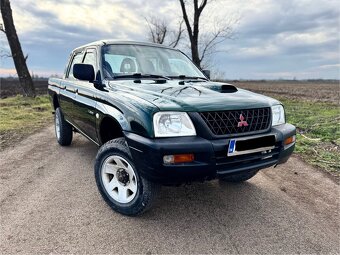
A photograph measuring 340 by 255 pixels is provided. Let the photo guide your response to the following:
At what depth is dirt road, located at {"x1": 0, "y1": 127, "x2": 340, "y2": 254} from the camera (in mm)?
2693

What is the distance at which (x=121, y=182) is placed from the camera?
127 inches

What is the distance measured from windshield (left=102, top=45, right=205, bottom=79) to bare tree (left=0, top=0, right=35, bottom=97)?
11.8m

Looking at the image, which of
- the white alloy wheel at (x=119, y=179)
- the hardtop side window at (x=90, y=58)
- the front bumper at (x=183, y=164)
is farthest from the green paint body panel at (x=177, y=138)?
the hardtop side window at (x=90, y=58)

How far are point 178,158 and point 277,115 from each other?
1.38 m

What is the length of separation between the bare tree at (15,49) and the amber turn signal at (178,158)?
13677mm

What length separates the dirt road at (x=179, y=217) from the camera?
2693mm

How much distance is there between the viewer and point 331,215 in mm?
3318

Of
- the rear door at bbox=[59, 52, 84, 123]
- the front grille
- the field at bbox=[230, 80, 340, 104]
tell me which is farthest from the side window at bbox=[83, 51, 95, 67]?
the field at bbox=[230, 80, 340, 104]

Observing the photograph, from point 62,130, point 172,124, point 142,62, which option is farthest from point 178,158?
point 62,130

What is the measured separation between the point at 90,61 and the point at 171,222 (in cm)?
252

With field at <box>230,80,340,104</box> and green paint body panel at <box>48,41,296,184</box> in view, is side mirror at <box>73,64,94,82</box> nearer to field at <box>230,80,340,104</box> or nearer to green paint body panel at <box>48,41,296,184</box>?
green paint body panel at <box>48,41,296,184</box>

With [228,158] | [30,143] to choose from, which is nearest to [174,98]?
[228,158]

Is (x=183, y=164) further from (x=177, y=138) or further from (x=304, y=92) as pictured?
(x=304, y=92)

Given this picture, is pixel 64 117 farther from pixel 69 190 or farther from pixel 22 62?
pixel 22 62
